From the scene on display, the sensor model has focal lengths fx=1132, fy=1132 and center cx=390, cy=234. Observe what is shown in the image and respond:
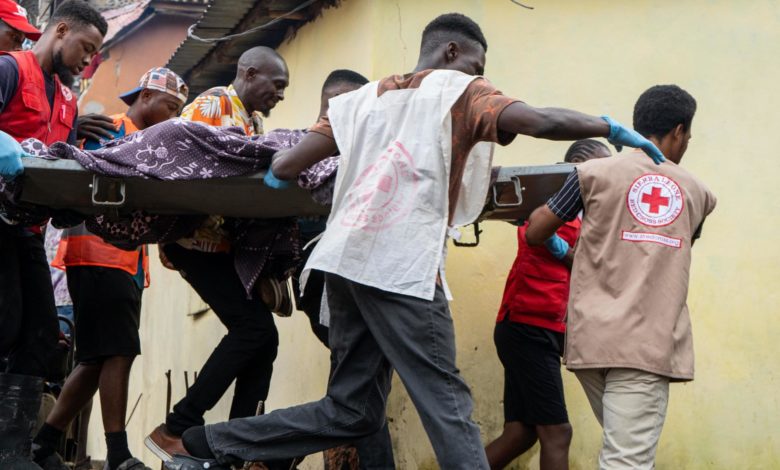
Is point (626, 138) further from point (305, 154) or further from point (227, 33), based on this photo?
point (227, 33)

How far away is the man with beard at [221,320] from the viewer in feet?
16.9

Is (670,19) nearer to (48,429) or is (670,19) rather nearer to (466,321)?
(466,321)

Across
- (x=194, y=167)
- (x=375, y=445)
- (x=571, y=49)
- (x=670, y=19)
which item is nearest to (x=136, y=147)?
(x=194, y=167)

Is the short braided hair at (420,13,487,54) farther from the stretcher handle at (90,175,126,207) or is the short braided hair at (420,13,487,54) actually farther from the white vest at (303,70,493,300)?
the stretcher handle at (90,175,126,207)

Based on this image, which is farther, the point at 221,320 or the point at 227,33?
the point at 227,33

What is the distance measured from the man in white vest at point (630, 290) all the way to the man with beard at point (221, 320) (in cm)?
153

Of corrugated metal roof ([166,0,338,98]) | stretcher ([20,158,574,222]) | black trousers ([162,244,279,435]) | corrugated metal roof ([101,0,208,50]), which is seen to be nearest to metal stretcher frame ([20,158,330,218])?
stretcher ([20,158,574,222])


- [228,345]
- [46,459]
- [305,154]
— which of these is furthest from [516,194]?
[46,459]

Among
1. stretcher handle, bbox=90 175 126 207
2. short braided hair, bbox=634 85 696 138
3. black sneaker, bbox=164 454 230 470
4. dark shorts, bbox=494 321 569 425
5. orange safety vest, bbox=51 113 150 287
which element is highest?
short braided hair, bbox=634 85 696 138

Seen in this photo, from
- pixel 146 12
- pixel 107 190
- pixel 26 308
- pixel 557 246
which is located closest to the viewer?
pixel 107 190

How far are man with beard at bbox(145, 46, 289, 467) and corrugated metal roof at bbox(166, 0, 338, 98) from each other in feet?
7.62

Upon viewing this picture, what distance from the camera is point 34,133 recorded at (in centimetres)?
513

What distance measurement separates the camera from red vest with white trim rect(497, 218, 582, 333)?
566 cm

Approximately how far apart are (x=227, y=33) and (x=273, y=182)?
179 inches
